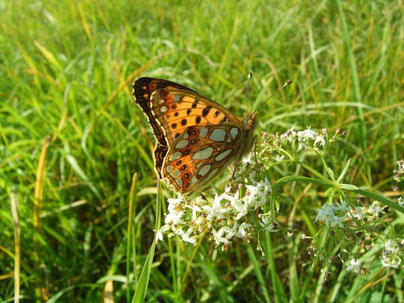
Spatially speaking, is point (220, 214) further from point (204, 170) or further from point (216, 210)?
point (204, 170)

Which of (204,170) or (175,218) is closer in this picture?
(175,218)

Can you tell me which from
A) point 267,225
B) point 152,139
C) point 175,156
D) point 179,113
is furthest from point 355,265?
point 152,139

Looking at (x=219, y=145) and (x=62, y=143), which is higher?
(x=219, y=145)

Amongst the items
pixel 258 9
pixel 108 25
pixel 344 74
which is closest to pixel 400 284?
pixel 344 74

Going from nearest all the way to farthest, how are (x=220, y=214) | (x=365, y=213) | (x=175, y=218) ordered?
(x=220, y=214)
(x=175, y=218)
(x=365, y=213)

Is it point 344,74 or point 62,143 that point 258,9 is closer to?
point 344,74

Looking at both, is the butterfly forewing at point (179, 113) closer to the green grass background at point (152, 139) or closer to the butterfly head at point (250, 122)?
the butterfly head at point (250, 122)
